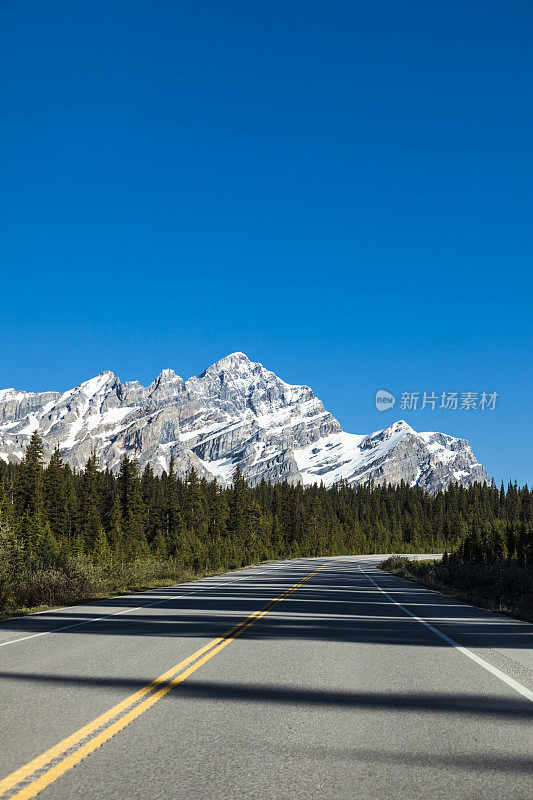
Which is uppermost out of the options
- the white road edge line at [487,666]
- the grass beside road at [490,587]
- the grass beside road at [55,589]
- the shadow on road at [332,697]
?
the shadow on road at [332,697]

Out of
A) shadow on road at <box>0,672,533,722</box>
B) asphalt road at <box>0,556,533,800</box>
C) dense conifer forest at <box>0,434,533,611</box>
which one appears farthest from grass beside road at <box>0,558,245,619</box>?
shadow on road at <box>0,672,533,722</box>

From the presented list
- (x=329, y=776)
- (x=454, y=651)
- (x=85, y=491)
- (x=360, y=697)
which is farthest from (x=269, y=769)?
(x=85, y=491)

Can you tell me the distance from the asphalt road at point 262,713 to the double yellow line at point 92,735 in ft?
0.05

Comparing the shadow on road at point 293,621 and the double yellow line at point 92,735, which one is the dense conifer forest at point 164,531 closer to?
the shadow on road at point 293,621

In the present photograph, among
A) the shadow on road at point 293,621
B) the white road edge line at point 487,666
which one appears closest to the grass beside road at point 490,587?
the shadow on road at point 293,621

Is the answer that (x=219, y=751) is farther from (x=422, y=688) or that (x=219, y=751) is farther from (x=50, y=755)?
(x=422, y=688)

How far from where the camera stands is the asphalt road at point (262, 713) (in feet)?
14.0

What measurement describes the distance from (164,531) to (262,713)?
102 metres

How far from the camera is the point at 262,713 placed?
19.6 feet

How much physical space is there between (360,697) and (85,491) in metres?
92.2

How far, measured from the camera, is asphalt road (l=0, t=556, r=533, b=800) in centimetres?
427

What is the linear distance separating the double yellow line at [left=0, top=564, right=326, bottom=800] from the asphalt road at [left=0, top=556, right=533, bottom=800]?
0.02m

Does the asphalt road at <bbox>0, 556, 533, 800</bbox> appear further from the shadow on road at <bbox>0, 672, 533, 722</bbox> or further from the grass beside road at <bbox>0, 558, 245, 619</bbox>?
the grass beside road at <bbox>0, 558, 245, 619</bbox>

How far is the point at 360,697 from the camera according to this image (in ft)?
22.3
